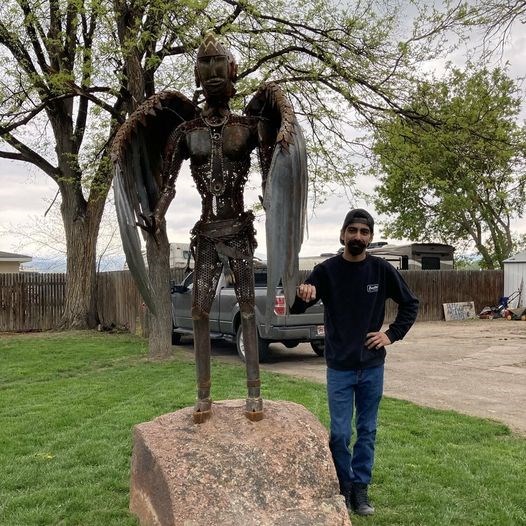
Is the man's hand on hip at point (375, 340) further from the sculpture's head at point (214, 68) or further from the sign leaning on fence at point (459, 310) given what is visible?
the sign leaning on fence at point (459, 310)

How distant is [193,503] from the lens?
337 centimetres

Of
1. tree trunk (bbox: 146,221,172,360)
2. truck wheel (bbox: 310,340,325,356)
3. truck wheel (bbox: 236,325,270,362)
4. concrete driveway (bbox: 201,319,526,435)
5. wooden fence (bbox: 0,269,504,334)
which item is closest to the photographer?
concrete driveway (bbox: 201,319,526,435)

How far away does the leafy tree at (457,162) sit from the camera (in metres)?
11.7

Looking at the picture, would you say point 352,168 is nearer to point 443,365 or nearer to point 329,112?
point 329,112

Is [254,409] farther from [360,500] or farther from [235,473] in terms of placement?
[360,500]

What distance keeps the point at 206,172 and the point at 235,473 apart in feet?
6.14

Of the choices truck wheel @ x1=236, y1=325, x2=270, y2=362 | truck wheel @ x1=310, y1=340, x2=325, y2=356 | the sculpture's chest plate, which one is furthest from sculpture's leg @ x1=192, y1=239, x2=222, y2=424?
truck wheel @ x1=310, y1=340, x2=325, y2=356

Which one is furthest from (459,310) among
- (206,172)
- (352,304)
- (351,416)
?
(206,172)

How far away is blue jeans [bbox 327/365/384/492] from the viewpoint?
403 centimetres

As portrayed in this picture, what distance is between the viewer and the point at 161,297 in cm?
1058

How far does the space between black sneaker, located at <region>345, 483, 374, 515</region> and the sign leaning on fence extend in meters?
18.7

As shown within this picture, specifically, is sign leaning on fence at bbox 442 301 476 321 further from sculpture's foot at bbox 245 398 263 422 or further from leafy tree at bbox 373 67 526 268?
sculpture's foot at bbox 245 398 263 422

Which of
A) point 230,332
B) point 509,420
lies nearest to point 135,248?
point 509,420

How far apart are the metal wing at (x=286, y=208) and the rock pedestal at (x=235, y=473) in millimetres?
911
